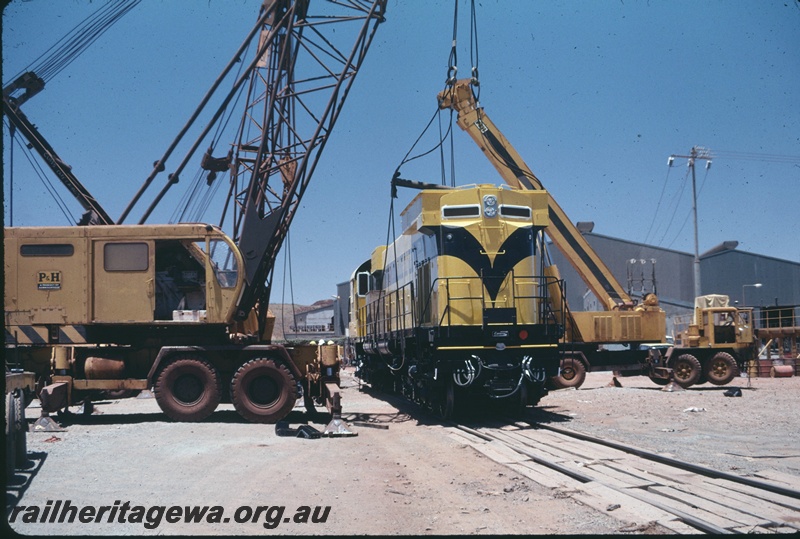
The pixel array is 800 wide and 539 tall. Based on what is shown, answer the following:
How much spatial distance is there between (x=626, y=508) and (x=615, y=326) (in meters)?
17.0

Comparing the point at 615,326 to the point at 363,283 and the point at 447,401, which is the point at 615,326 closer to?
the point at 363,283

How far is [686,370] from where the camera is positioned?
78.5ft

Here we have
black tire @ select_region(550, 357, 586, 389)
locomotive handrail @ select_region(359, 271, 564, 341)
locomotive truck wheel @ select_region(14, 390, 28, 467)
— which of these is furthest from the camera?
black tire @ select_region(550, 357, 586, 389)

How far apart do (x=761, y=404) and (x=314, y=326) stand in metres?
68.5

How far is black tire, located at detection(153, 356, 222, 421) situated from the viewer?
14.0 m

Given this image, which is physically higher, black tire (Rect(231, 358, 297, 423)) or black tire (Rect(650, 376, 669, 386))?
black tire (Rect(231, 358, 297, 423))

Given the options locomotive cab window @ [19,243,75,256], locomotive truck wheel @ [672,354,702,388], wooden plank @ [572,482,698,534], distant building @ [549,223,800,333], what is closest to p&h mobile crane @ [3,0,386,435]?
locomotive cab window @ [19,243,75,256]

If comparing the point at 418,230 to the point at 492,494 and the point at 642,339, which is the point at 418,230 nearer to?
the point at 492,494

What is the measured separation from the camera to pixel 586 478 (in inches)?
311

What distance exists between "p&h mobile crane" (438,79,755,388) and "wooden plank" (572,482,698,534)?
582 inches

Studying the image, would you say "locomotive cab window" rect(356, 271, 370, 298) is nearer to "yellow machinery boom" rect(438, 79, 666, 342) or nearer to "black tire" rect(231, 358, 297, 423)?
"yellow machinery boom" rect(438, 79, 666, 342)

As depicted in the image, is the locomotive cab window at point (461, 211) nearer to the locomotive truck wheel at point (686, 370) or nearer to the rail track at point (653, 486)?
the rail track at point (653, 486)

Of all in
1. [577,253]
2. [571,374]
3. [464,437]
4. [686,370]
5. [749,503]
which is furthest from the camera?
[686,370]

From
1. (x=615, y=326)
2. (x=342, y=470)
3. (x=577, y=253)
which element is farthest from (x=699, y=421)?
(x=577, y=253)
